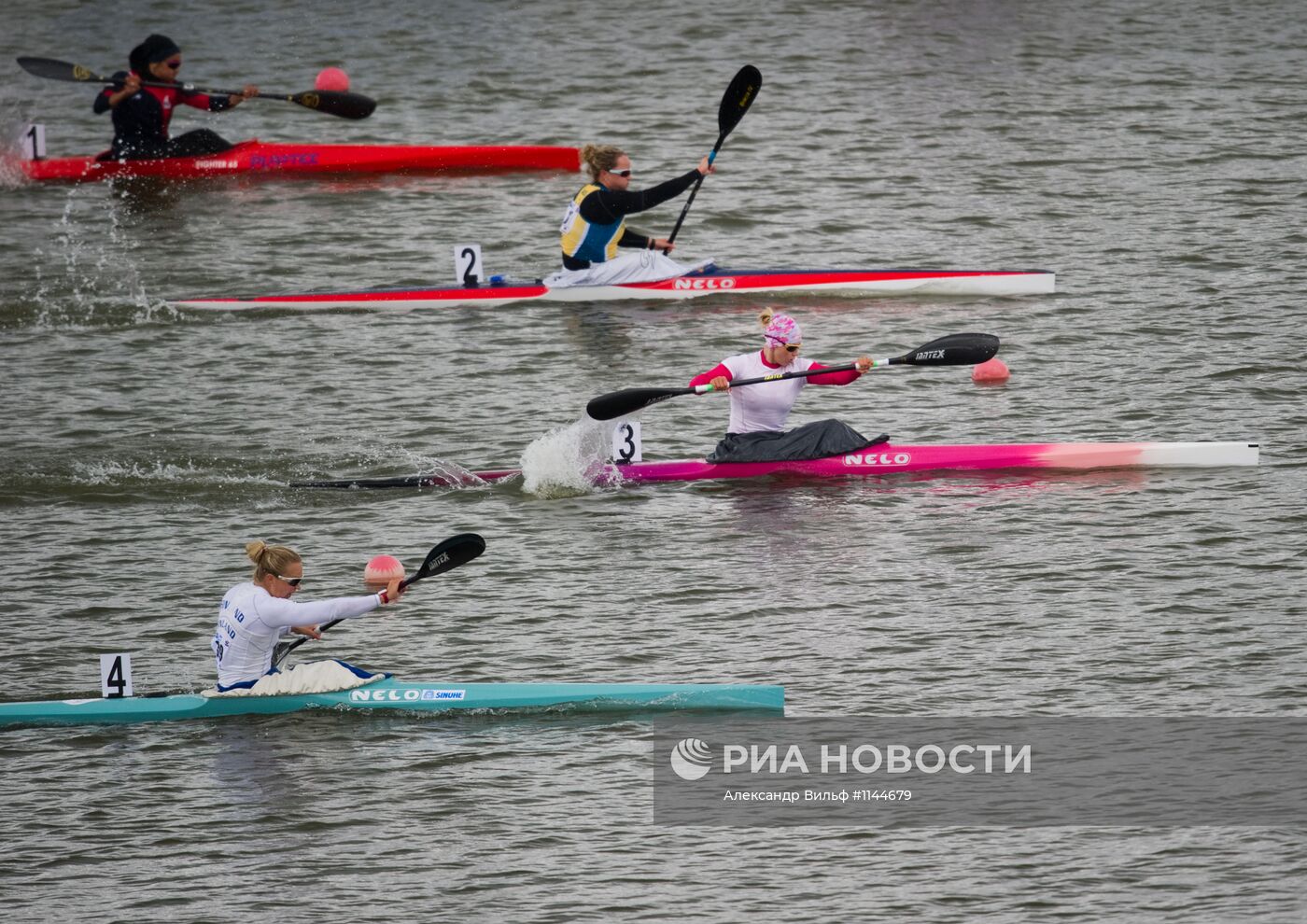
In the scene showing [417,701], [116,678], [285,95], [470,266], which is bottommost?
[417,701]

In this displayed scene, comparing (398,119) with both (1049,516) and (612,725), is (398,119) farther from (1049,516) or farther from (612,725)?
(612,725)

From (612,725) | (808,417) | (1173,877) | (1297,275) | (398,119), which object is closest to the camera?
(1173,877)

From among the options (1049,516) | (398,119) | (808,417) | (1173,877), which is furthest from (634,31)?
(1173,877)

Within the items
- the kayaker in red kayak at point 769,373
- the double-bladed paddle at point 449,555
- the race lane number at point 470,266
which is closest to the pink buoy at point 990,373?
the kayaker in red kayak at point 769,373

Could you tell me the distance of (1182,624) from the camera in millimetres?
14281

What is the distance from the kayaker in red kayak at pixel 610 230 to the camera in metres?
21.0

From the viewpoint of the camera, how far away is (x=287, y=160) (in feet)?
91.8

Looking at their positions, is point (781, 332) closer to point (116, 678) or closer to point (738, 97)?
point (738, 97)

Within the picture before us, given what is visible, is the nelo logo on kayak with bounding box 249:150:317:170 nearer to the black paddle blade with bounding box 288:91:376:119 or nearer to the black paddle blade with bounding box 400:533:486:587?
the black paddle blade with bounding box 288:91:376:119

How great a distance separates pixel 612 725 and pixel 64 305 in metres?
12.2

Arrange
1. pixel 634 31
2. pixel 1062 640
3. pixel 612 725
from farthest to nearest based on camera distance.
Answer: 1. pixel 634 31
2. pixel 1062 640
3. pixel 612 725

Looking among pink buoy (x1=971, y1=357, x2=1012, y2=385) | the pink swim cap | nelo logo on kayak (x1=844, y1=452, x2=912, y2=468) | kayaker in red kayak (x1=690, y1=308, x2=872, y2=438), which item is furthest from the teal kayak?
pink buoy (x1=971, y1=357, x2=1012, y2=385)

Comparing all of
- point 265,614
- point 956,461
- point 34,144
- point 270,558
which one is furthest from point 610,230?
point 34,144

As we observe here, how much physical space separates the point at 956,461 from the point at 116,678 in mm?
7282
